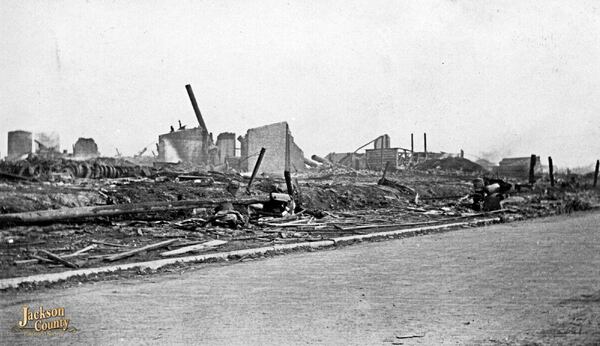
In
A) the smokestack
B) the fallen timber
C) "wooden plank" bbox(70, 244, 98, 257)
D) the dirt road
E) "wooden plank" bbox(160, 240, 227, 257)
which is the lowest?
the dirt road

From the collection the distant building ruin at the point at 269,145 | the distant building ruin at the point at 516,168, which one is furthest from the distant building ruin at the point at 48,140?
the distant building ruin at the point at 516,168

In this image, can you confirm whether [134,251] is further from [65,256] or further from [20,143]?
[20,143]

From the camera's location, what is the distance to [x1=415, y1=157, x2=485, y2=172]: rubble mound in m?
50.4

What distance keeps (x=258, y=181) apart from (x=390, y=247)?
1212cm

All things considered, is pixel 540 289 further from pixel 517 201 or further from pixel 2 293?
pixel 517 201

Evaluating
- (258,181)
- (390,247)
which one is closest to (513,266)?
(390,247)

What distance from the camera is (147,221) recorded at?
13875 millimetres

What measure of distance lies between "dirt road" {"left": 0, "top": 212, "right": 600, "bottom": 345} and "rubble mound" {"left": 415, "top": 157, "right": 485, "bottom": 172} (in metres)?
40.8

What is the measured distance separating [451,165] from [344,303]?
46.6 meters

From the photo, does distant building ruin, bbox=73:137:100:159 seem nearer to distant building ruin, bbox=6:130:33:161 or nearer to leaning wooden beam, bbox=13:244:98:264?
distant building ruin, bbox=6:130:33:161

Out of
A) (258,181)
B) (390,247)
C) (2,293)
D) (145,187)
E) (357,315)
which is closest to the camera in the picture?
(357,315)

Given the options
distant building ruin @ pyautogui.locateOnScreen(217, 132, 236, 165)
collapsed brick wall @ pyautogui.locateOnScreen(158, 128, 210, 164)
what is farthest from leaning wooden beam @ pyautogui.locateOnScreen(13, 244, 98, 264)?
distant building ruin @ pyautogui.locateOnScreen(217, 132, 236, 165)

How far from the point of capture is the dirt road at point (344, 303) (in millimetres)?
5051

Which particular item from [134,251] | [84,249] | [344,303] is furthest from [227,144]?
[344,303]
